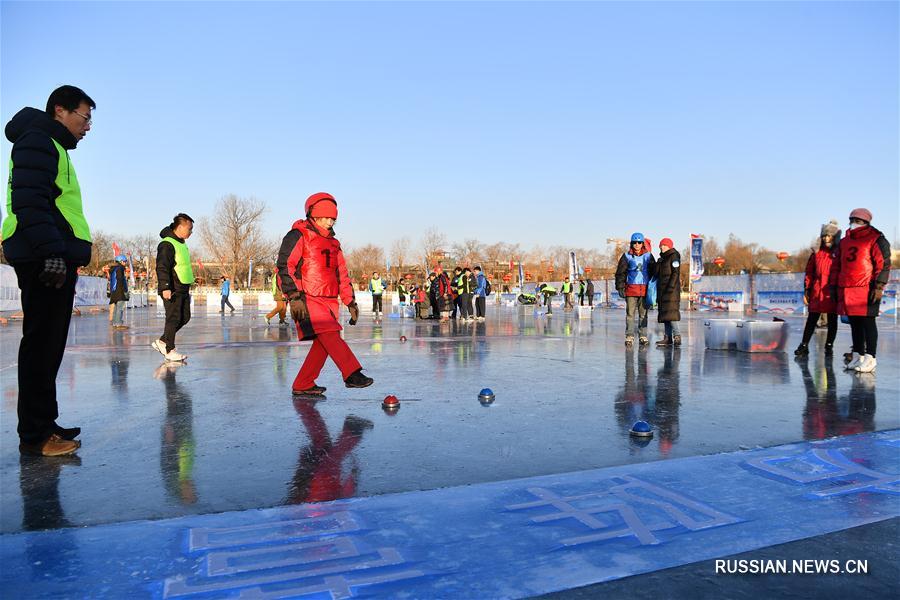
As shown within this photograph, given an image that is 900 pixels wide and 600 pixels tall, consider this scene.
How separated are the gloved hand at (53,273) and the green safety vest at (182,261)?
4812 mm

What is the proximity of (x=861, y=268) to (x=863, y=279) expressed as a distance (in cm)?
13

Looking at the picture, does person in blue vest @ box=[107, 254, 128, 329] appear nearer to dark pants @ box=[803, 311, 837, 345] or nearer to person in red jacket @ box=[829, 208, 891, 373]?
dark pants @ box=[803, 311, 837, 345]

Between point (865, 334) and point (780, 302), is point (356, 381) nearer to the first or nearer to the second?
point (865, 334)

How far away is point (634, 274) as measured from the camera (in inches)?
441

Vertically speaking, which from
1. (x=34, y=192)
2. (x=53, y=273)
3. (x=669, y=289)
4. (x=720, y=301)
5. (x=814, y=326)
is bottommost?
(x=720, y=301)

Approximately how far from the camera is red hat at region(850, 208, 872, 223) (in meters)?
7.50

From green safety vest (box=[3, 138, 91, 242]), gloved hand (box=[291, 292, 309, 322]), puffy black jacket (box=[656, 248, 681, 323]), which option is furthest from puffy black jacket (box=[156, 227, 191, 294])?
puffy black jacket (box=[656, 248, 681, 323])

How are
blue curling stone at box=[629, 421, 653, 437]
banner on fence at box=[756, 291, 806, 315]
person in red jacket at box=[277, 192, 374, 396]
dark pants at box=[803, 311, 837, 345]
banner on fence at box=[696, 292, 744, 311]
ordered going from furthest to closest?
1. banner on fence at box=[696, 292, 744, 311]
2. banner on fence at box=[756, 291, 806, 315]
3. dark pants at box=[803, 311, 837, 345]
4. person in red jacket at box=[277, 192, 374, 396]
5. blue curling stone at box=[629, 421, 653, 437]

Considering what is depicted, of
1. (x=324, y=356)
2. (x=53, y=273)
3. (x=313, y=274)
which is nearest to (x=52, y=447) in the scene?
(x=53, y=273)

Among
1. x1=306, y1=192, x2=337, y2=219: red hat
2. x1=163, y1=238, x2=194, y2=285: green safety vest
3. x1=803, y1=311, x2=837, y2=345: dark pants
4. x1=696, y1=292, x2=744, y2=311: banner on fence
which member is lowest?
x1=696, y1=292, x2=744, y2=311: banner on fence

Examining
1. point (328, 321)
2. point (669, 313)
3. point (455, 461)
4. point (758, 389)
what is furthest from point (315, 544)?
point (669, 313)

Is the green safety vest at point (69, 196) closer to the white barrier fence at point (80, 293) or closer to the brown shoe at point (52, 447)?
the brown shoe at point (52, 447)

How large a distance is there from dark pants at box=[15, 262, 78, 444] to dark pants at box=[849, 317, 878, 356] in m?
7.80

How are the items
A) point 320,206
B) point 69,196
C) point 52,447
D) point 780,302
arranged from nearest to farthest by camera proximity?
1. point 52,447
2. point 69,196
3. point 320,206
4. point 780,302
